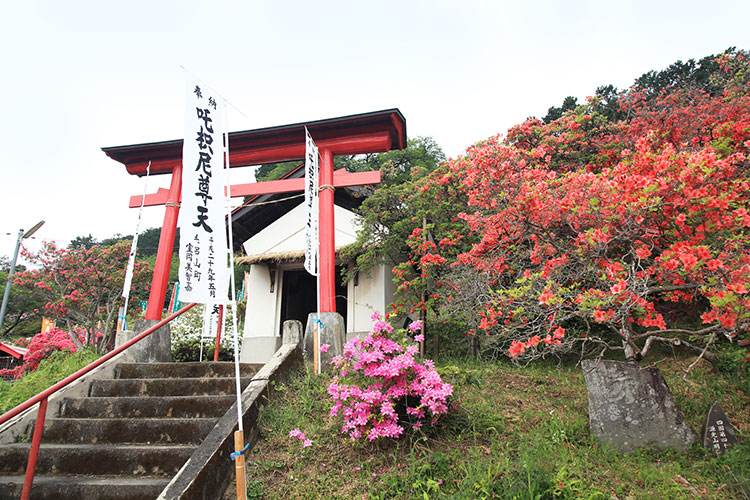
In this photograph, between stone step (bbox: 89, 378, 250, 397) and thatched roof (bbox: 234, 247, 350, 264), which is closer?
stone step (bbox: 89, 378, 250, 397)

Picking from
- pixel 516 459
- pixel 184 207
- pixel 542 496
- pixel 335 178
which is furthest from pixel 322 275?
pixel 542 496

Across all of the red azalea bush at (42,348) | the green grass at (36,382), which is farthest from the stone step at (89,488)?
the red azalea bush at (42,348)

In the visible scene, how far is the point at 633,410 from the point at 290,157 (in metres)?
6.87

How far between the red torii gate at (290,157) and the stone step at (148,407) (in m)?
2.34

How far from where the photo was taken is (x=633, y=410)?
3.71m

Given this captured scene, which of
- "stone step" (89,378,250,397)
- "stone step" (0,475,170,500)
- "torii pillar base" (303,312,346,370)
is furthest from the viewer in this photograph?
"torii pillar base" (303,312,346,370)

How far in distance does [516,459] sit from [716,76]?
1074cm

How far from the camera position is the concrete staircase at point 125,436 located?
3658 mm

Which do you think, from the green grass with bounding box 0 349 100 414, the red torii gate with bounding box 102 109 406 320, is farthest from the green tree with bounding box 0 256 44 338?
the red torii gate with bounding box 102 109 406 320

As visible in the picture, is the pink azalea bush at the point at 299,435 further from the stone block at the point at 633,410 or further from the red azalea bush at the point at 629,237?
the stone block at the point at 633,410

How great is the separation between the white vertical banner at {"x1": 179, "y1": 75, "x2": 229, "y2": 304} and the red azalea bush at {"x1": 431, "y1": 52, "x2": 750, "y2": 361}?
3.02 metres

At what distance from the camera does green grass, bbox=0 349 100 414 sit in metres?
6.25

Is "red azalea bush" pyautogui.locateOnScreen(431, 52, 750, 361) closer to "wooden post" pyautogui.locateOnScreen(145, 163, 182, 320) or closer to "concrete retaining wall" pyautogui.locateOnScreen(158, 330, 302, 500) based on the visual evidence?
"concrete retaining wall" pyautogui.locateOnScreen(158, 330, 302, 500)

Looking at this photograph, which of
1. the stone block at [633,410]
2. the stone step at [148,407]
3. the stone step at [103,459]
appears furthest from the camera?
the stone step at [148,407]
